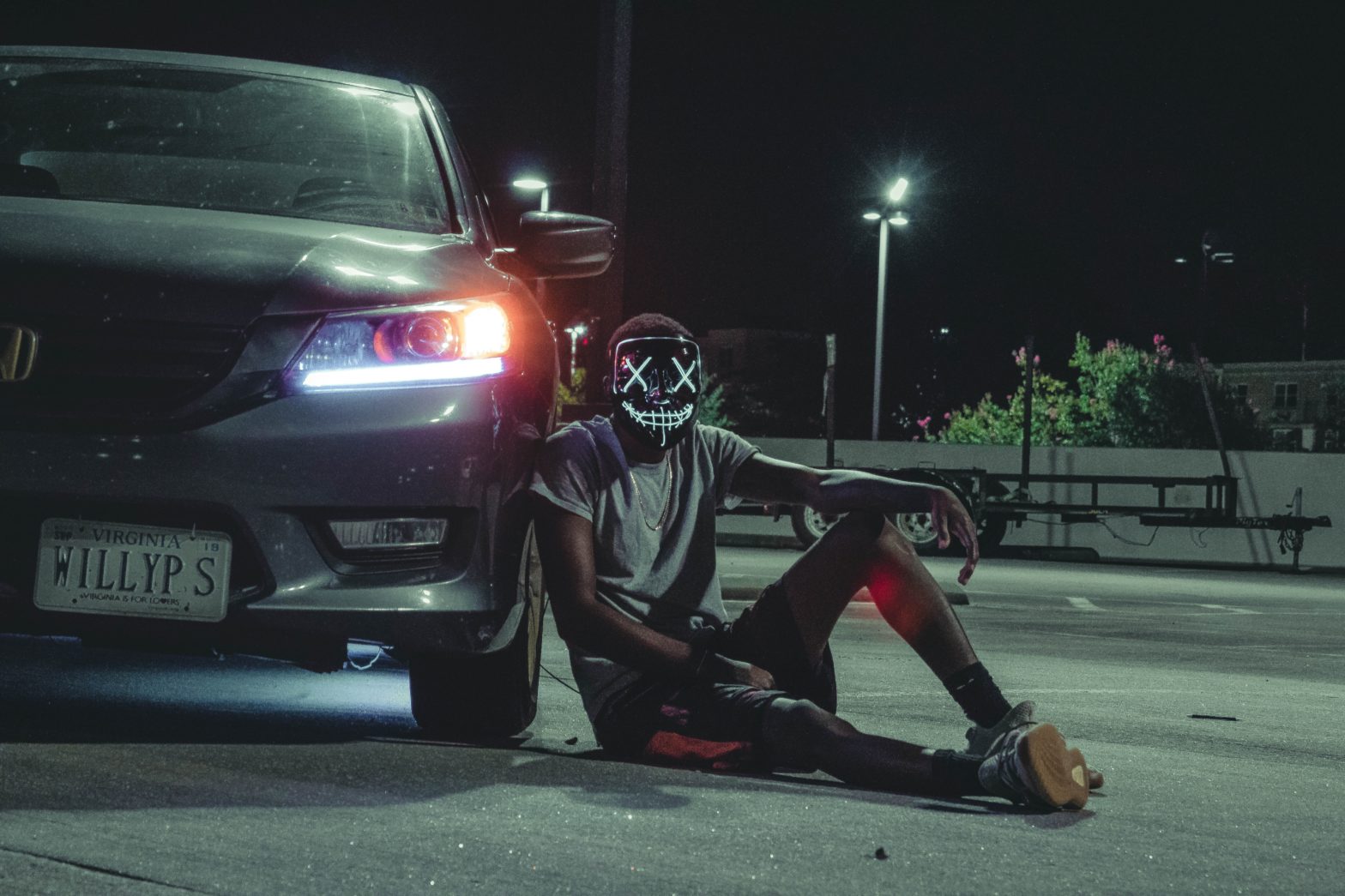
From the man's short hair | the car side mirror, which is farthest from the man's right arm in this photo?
the car side mirror

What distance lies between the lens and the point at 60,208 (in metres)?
4.79

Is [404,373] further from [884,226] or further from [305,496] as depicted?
[884,226]

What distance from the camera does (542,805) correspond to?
4207mm

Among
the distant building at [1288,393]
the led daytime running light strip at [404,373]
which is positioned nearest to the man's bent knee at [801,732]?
the led daytime running light strip at [404,373]

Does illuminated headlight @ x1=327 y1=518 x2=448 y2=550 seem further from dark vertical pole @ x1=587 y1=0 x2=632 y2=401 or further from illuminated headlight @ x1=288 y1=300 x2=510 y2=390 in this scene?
dark vertical pole @ x1=587 y1=0 x2=632 y2=401

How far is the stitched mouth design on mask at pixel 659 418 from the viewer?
4.79 metres

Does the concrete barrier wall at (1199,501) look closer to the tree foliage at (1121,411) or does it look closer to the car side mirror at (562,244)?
the car side mirror at (562,244)

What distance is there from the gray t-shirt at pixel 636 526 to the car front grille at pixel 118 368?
94 cm

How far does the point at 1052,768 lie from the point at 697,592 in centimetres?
115

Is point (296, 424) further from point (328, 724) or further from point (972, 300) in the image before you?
point (972, 300)

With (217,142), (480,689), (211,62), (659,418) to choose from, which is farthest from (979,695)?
(211,62)

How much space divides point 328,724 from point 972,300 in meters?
85.7

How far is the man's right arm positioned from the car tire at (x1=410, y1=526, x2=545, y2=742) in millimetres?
354

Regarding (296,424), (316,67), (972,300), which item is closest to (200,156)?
(316,67)
